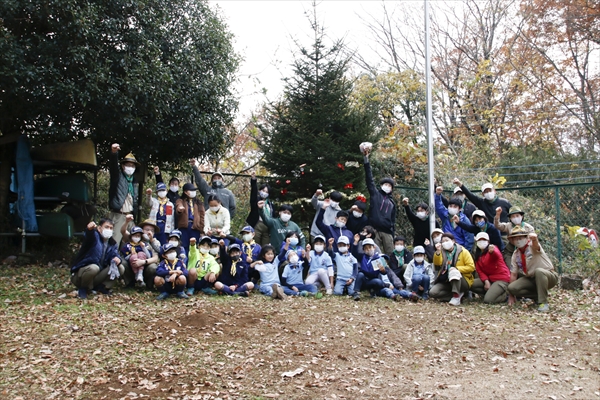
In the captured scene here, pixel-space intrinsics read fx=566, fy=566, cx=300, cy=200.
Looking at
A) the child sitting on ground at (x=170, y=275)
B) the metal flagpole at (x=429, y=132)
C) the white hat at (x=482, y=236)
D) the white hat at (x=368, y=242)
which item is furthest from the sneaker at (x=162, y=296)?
the white hat at (x=482, y=236)

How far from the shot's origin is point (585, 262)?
10.6 m

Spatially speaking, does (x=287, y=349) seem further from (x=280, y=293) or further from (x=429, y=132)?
(x=429, y=132)

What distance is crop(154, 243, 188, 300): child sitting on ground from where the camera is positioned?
8508 millimetres

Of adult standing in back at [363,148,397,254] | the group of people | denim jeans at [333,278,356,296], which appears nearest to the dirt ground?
the group of people

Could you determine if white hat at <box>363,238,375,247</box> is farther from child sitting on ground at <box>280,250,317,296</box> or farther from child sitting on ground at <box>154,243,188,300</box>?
child sitting on ground at <box>154,243,188,300</box>

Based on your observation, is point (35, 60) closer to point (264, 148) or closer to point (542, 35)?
point (264, 148)

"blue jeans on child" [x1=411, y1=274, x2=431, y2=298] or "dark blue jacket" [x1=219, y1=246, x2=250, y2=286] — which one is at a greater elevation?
"dark blue jacket" [x1=219, y1=246, x2=250, y2=286]

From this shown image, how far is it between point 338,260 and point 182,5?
6120 mm

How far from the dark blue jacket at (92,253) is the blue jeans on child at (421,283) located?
4.82m

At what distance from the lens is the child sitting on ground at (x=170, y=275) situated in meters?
8.51

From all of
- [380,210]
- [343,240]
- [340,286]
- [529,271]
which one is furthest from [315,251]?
[529,271]

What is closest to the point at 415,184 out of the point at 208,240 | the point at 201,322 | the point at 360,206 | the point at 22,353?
the point at 360,206

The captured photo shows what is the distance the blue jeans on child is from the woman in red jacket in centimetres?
72

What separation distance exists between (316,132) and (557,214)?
5.01 meters
